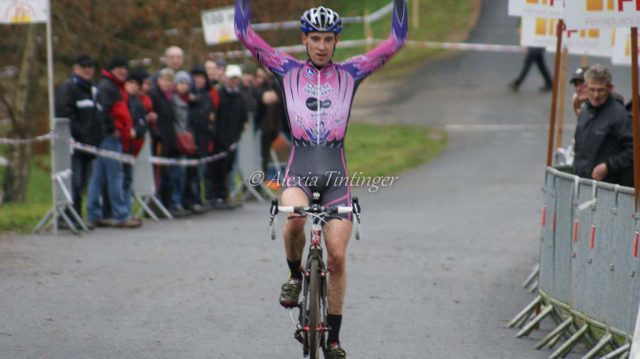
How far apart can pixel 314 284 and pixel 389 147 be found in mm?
22483

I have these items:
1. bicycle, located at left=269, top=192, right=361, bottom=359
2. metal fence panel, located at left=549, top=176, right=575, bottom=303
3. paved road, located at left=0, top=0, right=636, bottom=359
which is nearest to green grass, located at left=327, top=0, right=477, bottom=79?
paved road, located at left=0, top=0, right=636, bottom=359

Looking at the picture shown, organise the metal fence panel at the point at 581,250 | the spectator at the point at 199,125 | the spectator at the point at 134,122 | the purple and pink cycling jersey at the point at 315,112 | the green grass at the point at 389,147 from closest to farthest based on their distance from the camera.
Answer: the purple and pink cycling jersey at the point at 315,112
the metal fence panel at the point at 581,250
the spectator at the point at 134,122
the spectator at the point at 199,125
the green grass at the point at 389,147

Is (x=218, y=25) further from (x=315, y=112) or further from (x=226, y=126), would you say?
(x=315, y=112)

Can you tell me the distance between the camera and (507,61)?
43.2 metres

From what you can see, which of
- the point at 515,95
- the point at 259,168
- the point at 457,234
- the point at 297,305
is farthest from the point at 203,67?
the point at 515,95

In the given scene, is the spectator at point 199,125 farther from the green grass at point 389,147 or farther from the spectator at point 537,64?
the spectator at point 537,64

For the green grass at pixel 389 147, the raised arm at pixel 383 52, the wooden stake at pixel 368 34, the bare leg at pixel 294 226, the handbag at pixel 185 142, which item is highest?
the raised arm at pixel 383 52

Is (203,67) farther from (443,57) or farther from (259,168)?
(443,57)

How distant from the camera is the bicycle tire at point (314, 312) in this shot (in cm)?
883

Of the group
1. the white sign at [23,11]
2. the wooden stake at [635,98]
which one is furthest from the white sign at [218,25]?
the wooden stake at [635,98]

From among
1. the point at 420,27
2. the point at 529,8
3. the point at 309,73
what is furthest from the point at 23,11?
the point at 420,27

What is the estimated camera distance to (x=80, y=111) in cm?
1730

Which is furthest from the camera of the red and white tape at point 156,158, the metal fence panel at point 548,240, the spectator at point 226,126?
the spectator at point 226,126

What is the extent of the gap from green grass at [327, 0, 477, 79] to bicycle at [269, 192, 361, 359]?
32898 millimetres
